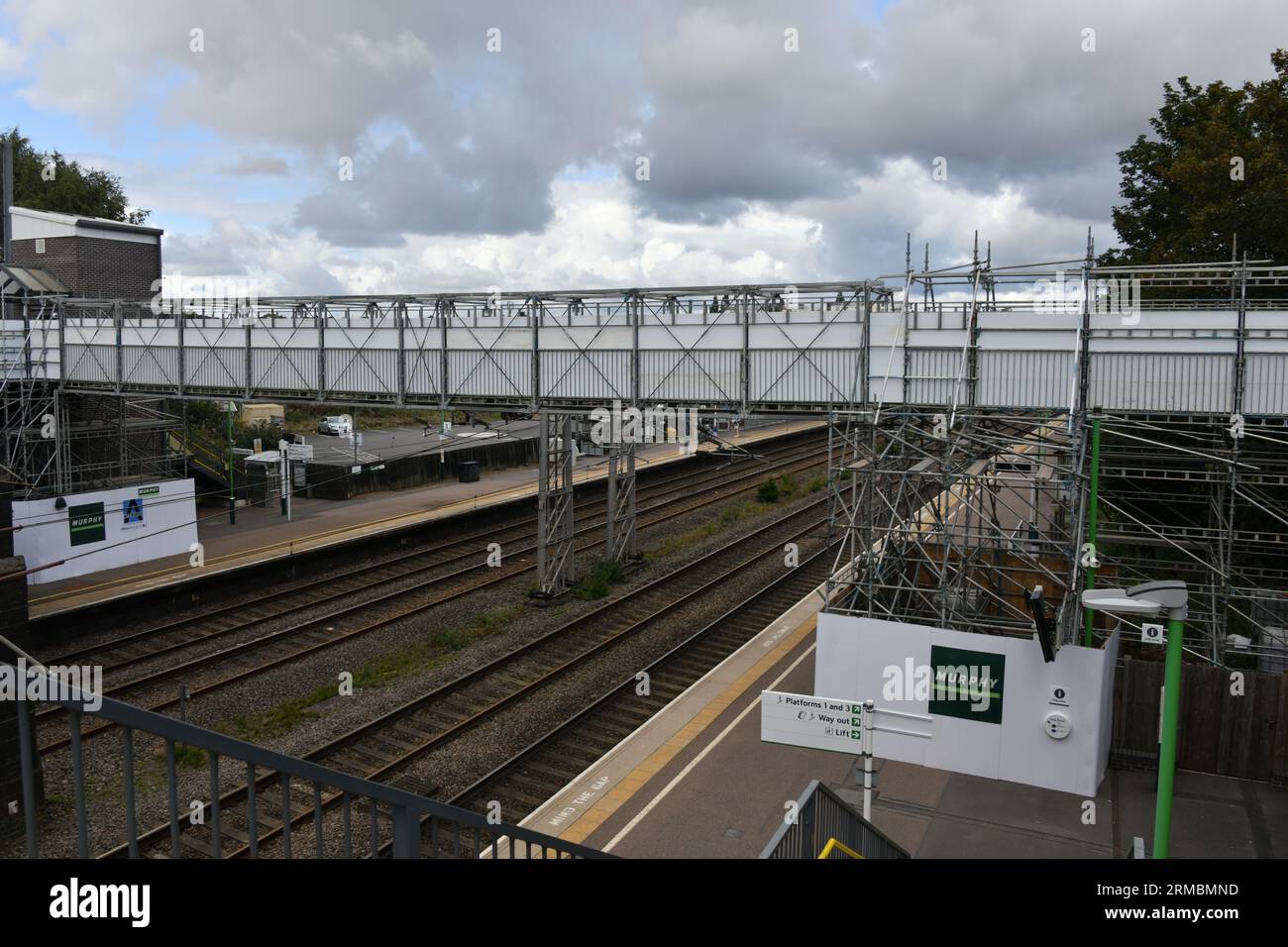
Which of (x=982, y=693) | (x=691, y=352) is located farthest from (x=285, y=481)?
(x=982, y=693)

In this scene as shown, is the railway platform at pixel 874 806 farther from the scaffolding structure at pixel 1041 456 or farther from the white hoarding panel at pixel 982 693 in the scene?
the scaffolding structure at pixel 1041 456

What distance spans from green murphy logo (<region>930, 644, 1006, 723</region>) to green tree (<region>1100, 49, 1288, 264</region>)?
12929 mm

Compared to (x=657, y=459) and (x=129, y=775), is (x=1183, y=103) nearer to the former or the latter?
(x=657, y=459)

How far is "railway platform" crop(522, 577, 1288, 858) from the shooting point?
37.7 feet

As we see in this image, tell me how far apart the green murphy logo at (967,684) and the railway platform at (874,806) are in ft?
2.79

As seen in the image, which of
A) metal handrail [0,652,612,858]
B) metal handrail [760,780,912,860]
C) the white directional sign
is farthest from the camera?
the white directional sign

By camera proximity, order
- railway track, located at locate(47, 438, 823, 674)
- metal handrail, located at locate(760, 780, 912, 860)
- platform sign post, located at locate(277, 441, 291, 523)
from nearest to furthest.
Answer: metal handrail, located at locate(760, 780, 912, 860) < railway track, located at locate(47, 438, 823, 674) < platform sign post, located at locate(277, 441, 291, 523)

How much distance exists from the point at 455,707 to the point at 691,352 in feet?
25.1

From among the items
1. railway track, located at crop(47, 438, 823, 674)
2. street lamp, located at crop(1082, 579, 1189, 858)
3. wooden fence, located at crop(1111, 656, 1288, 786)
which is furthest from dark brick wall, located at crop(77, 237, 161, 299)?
street lamp, located at crop(1082, 579, 1189, 858)

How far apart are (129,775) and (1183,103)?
29924mm

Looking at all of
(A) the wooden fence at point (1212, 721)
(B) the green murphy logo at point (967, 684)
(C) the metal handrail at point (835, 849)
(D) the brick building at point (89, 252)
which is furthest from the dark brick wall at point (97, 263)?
(C) the metal handrail at point (835, 849)

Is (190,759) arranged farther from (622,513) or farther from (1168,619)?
(622,513)

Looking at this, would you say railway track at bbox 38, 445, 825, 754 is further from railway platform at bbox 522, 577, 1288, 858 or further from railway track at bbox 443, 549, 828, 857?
railway platform at bbox 522, 577, 1288, 858

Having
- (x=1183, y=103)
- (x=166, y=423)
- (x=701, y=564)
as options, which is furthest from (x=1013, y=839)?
(x=166, y=423)
